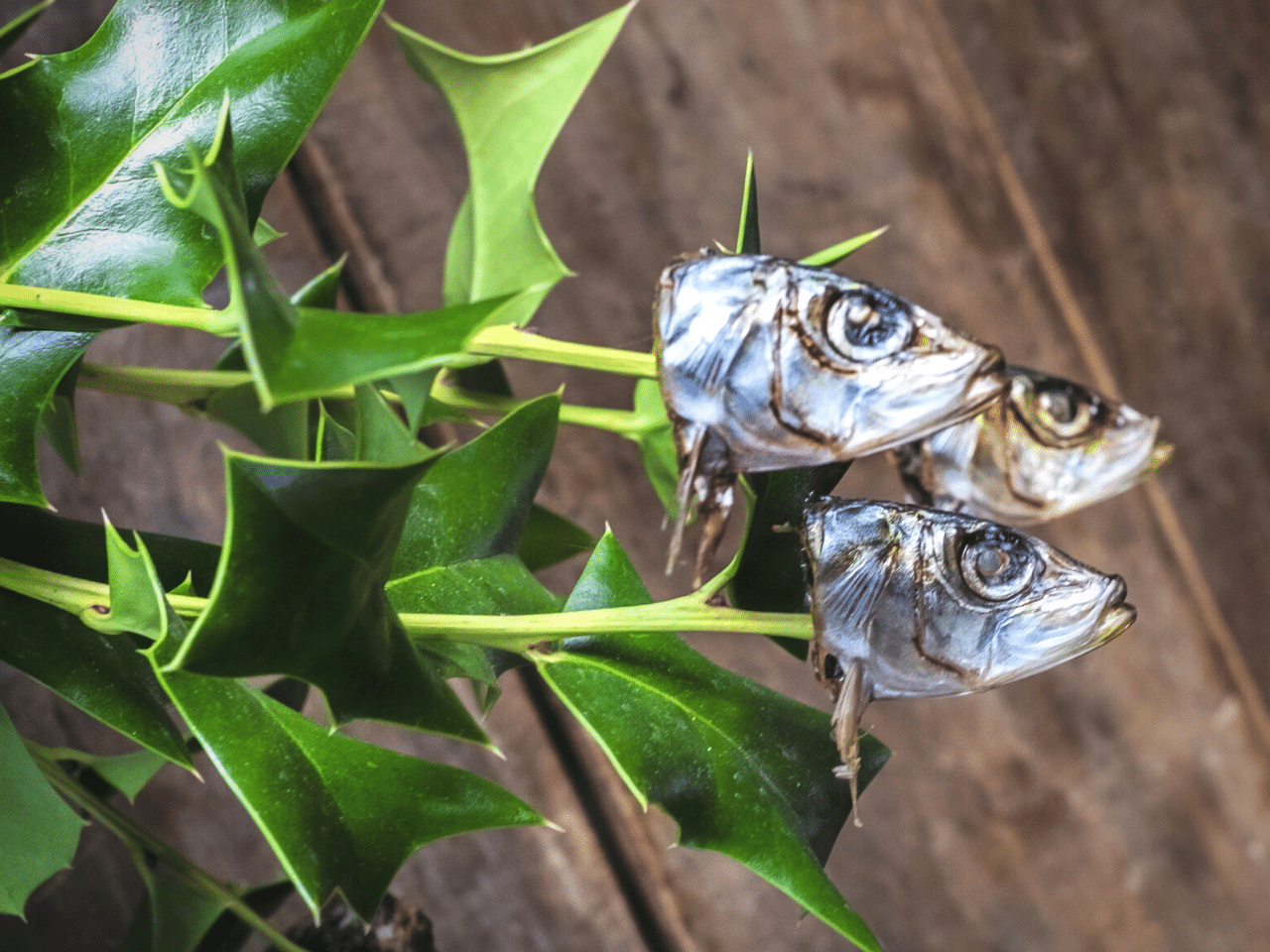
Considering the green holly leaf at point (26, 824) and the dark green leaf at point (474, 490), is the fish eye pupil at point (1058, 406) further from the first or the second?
the green holly leaf at point (26, 824)

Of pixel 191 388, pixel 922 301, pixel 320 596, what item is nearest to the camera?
pixel 320 596

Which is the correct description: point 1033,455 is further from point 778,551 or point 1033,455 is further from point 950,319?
point 950,319

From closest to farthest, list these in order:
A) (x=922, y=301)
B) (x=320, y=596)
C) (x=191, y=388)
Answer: (x=320, y=596), (x=191, y=388), (x=922, y=301)

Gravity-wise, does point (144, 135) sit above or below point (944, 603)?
above

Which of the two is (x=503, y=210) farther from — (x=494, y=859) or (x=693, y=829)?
(x=494, y=859)

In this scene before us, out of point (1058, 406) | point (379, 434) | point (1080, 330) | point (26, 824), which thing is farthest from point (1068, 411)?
point (1080, 330)

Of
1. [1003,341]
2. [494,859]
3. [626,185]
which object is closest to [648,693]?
[494,859]
